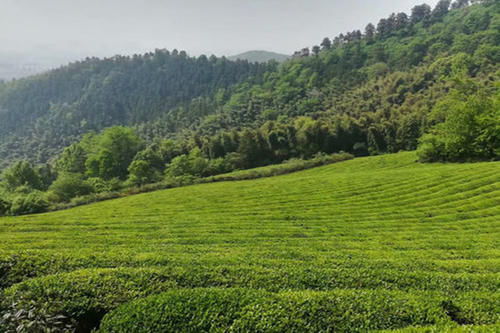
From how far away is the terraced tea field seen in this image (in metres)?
5.50

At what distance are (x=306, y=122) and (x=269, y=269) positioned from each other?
7477 centimetres

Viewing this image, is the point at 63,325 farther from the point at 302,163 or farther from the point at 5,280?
the point at 302,163

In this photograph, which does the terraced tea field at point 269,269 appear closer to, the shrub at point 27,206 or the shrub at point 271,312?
the shrub at point 271,312

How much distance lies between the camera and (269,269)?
8.33m

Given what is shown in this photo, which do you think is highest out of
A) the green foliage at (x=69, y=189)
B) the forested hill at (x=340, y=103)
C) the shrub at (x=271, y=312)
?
the forested hill at (x=340, y=103)

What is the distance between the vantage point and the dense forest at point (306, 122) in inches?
1689

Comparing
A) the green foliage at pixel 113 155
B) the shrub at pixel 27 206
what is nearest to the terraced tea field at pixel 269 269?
the shrub at pixel 27 206

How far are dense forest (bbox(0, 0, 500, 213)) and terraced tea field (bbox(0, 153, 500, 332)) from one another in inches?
941

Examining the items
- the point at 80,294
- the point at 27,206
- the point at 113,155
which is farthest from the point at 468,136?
the point at 113,155

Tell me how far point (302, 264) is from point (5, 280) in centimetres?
950

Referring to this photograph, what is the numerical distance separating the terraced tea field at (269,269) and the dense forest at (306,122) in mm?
23890

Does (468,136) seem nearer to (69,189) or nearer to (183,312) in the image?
(183,312)

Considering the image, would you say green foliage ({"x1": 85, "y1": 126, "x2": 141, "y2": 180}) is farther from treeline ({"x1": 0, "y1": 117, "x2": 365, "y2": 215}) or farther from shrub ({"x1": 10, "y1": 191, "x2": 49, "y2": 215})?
shrub ({"x1": 10, "y1": 191, "x2": 49, "y2": 215})

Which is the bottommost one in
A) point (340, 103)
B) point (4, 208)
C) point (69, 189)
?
point (69, 189)
